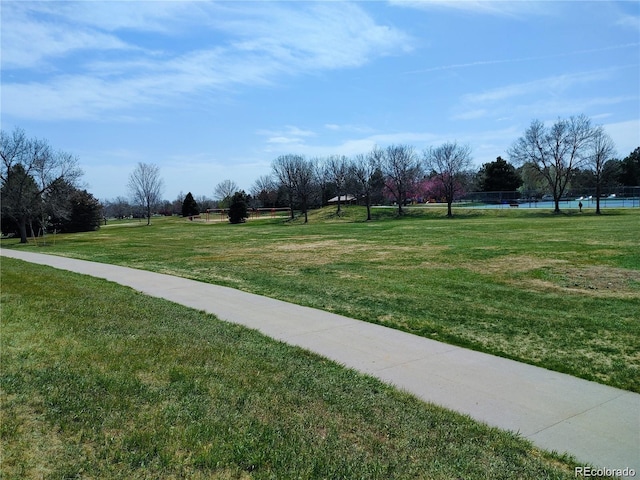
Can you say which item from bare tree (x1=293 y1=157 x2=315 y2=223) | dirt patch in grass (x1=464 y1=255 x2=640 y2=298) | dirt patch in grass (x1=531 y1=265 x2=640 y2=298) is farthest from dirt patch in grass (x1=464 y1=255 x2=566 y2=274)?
bare tree (x1=293 y1=157 x2=315 y2=223)

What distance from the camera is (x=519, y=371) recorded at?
538 cm

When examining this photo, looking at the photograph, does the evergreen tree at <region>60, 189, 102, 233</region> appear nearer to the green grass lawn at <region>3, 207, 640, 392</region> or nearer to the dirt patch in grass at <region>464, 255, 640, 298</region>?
the green grass lawn at <region>3, 207, 640, 392</region>

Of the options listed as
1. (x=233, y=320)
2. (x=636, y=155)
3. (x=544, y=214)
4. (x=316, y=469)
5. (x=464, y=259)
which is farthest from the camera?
(x=636, y=155)

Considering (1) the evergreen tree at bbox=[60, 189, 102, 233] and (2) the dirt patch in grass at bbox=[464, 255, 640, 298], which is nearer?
(2) the dirt patch in grass at bbox=[464, 255, 640, 298]

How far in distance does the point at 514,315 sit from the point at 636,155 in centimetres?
9559

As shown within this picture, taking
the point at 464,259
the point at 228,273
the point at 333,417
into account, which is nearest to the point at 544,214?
the point at 464,259

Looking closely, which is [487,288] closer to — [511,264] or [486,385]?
[511,264]

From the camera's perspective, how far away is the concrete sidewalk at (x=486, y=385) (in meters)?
3.79

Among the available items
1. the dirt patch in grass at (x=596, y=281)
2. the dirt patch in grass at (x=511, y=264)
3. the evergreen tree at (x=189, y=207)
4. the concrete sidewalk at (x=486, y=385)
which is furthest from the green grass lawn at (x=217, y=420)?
the evergreen tree at (x=189, y=207)

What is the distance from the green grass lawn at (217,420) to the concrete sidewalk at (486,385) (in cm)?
34

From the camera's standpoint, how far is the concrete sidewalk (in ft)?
12.4

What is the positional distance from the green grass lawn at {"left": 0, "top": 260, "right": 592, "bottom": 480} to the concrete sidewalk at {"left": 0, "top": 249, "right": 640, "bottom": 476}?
1.13ft

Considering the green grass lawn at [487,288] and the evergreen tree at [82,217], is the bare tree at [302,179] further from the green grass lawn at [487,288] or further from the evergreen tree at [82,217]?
the green grass lawn at [487,288]

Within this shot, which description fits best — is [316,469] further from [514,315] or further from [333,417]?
[514,315]
